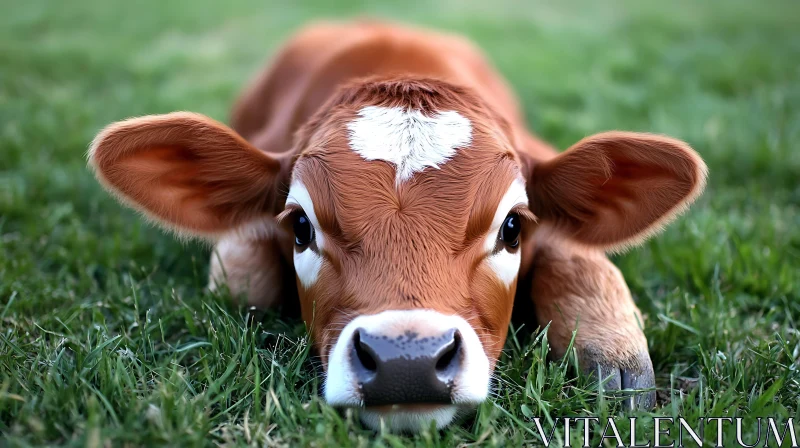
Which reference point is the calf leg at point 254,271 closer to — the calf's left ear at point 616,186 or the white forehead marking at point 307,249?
the white forehead marking at point 307,249

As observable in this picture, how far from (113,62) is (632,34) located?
7472mm

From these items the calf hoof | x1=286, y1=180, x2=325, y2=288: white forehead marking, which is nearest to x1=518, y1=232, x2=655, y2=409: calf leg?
the calf hoof

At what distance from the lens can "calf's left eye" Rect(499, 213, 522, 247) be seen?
3.03 meters

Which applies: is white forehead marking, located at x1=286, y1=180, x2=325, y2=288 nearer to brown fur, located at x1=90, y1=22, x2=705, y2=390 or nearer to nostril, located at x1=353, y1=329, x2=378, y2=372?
brown fur, located at x1=90, y1=22, x2=705, y2=390

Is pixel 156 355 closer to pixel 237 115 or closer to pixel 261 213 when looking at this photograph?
pixel 261 213

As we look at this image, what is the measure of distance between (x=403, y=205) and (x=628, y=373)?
1291mm

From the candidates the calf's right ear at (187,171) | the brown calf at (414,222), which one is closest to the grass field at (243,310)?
the brown calf at (414,222)

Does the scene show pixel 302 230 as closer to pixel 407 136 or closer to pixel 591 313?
pixel 407 136

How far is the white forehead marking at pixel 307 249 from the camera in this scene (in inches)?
116

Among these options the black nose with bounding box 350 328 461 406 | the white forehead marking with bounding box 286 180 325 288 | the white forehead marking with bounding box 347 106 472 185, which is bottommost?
the black nose with bounding box 350 328 461 406

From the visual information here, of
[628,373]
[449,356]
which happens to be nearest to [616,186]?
[628,373]

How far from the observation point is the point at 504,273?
9.94ft

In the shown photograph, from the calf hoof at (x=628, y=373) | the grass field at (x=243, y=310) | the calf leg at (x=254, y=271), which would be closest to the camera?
the grass field at (x=243, y=310)

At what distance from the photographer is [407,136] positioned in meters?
2.95
